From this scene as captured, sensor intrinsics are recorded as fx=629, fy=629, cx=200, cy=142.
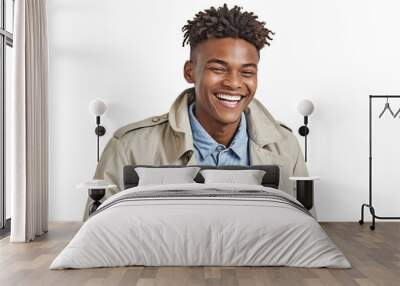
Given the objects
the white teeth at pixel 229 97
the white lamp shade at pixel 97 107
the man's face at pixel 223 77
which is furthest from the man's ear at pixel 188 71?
the white lamp shade at pixel 97 107

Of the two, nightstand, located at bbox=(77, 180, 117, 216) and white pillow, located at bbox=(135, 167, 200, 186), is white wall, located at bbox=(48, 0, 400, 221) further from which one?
white pillow, located at bbox=(135, 167, 200, 186)

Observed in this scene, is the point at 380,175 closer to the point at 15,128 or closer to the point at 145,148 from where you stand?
the point at 145,148

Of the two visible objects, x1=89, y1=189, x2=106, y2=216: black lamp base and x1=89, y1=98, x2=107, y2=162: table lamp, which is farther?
x1=89, y1=98, x2=107, y2=162: table lamp

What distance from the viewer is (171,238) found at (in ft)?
15.5

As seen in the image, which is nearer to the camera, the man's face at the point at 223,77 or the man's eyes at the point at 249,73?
the man's face at the point at 223,77

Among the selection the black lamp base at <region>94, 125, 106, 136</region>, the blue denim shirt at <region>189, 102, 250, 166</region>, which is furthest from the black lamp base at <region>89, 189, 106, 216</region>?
the blue denim shirt at <region>189, 102, 250, 166</region>

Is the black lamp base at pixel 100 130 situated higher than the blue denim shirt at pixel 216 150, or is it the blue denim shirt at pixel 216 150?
the black lamp base at pixel 100 130

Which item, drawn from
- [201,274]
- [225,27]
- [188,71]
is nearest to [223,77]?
[188,71]

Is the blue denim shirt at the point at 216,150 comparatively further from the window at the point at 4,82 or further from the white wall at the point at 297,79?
the window at the point at 4,82

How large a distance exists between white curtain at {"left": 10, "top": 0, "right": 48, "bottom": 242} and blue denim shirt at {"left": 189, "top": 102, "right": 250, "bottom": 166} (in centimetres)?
172

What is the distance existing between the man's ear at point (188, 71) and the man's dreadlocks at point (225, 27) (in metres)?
0.19

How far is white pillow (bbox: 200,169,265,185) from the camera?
664 centimetres

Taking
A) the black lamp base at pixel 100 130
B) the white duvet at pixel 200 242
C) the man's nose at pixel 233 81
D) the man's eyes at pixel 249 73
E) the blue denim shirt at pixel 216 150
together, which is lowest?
the white duvet at pixel 200 242

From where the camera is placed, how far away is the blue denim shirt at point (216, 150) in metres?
7.17
